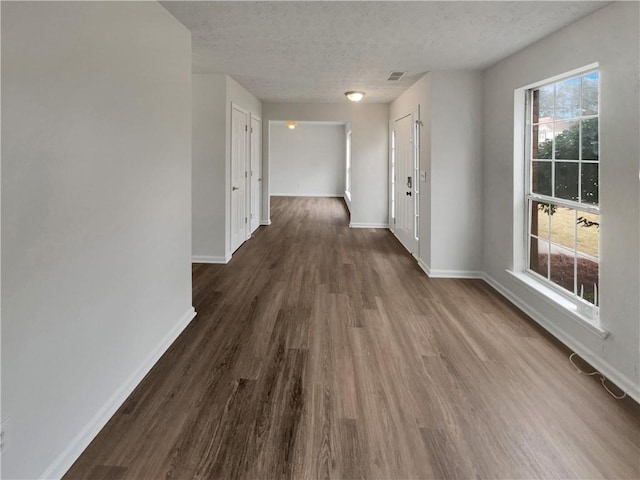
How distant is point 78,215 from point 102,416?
101cm

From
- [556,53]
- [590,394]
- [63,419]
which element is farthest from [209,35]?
[590,394]

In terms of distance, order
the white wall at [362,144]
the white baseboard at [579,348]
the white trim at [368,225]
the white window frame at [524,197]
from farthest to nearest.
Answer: the white trim at [368,225] < the white wall at [362,144] < the white window frame at [524,197] < the white baseboard at [579,348]

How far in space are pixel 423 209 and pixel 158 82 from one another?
346cm

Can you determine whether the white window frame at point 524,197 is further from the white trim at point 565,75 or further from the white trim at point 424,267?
the white trim at point 424,267

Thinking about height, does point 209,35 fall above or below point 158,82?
above

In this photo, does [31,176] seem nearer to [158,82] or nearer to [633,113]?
[158,82]

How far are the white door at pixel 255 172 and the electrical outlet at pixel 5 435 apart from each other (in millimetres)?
5688

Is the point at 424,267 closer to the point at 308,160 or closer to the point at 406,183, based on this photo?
the point at 406,183

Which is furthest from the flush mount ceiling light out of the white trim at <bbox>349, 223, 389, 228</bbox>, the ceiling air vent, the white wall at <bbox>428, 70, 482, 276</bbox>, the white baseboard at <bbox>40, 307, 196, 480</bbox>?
the white baseboard at <bbox>40, 307, 196, 480</bbox>

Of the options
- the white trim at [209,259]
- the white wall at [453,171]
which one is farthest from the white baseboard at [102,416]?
the white wall at [453,171]

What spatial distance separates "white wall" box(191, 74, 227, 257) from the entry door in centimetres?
270

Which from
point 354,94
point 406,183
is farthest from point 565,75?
point 354,94

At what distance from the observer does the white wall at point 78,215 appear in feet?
4.62

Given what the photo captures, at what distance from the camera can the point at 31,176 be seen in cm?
146
